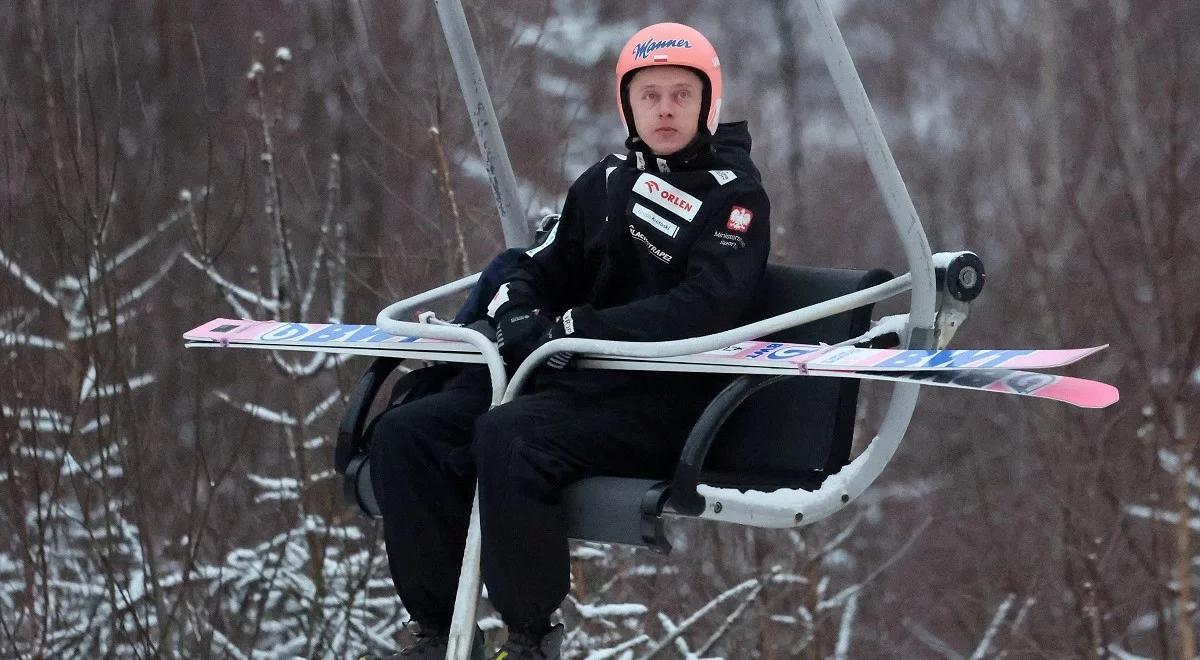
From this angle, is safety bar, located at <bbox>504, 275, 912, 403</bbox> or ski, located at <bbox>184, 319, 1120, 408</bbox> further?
safety bar, located at <bbox>504, 275, 912, 403</bbox>

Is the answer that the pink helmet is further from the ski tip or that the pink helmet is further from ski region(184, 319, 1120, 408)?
the ski tip

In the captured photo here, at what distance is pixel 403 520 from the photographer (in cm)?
332

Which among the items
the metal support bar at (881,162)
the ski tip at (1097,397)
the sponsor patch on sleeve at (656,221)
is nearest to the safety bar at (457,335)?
the sponsor patch on sleeve at (656,221)

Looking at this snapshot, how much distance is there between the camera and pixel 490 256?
768 centimetres

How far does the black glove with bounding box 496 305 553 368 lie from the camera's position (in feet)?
11.4

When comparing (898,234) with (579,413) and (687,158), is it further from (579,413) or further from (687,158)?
(579,413)

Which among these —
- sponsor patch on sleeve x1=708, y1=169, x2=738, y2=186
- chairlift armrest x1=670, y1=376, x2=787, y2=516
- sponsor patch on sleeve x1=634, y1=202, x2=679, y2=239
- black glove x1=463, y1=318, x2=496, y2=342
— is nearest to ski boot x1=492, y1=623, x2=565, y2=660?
chairlift armrest x1=670, y1=376, x2=787, y2=516

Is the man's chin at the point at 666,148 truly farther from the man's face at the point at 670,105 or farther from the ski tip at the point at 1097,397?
the ski tip at the point at 1097,397

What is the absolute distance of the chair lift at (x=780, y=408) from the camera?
3.13m

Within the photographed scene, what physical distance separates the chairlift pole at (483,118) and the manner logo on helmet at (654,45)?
0.64m

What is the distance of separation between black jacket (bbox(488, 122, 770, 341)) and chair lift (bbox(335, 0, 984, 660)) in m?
0.12

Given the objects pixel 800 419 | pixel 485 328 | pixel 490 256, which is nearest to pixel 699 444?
pixel 800 419

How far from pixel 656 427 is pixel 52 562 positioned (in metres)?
4.38

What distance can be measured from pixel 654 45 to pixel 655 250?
427 mm
